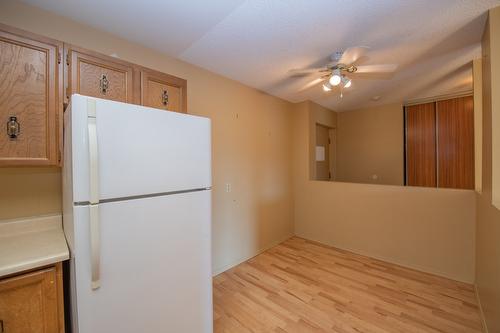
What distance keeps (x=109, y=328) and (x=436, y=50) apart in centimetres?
337

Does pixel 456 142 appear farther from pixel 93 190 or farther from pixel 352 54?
pixel 93 190

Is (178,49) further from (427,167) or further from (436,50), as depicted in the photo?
(427,167)

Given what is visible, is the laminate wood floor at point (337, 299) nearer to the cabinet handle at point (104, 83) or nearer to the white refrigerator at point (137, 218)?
the white refrigerator at point (137, 218)

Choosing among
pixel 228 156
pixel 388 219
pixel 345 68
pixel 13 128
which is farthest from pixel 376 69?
pixel 13 128

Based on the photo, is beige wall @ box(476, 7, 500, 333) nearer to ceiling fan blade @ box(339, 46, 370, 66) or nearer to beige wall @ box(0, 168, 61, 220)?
ceiling fan blade @ box(339, 46, 370, 66)

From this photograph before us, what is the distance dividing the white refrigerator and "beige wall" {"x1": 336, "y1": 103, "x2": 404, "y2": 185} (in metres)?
3.82

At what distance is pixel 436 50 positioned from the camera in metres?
2.03

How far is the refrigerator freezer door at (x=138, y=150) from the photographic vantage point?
981mm

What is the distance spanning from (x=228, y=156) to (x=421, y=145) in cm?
345

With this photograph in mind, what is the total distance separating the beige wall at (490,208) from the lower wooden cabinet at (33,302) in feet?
8.67

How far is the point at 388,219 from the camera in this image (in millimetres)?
2885

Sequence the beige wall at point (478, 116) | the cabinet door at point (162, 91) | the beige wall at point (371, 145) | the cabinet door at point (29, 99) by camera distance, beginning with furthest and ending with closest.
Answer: the beige wall at point (371, 145) < the beige wall at point (478, 116) < the cabinet door at point (162, 91) < the cabinet door at point (29, 99)

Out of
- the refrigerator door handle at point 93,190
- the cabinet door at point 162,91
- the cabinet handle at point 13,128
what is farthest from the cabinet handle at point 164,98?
the cabinet handle at point 13,128

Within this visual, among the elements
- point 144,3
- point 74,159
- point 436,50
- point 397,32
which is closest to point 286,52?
point 397,32
